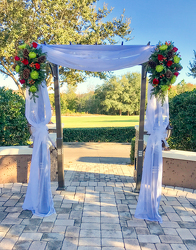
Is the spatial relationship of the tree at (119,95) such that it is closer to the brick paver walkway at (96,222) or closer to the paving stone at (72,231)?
the brick paver walkway at (96,222)

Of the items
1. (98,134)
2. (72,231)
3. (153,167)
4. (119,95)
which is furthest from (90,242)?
(119,95)

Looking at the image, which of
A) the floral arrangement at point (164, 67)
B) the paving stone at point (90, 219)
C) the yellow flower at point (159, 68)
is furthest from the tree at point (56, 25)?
the paving stone at point (90, 219)

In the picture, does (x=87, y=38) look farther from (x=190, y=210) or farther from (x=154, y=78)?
(x=190, y=210)

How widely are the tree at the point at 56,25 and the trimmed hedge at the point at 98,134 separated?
363cm

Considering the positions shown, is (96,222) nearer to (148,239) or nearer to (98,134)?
(148,239)

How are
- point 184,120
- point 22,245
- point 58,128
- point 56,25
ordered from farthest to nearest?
point 56,25 → point 184,120 → point 58,128 → point 22,245

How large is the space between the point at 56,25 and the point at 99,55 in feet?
27.7

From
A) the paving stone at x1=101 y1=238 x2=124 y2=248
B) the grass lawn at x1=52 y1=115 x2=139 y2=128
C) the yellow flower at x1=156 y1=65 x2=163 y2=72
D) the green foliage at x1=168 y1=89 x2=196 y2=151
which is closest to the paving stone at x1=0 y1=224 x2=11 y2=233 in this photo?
the paving stone at x1=101 y1=238 x2=124 y2=248

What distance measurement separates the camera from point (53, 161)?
515 cm

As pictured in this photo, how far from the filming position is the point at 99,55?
3.87 meters

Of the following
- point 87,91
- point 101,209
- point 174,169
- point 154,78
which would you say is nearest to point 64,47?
point 154,78

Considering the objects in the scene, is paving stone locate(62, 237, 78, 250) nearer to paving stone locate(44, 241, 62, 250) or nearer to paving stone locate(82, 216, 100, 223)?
paving stone locate(44, 241, 62, 250)

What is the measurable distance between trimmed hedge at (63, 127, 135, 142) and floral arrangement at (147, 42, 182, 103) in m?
9.97

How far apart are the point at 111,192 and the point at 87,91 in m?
46.9
